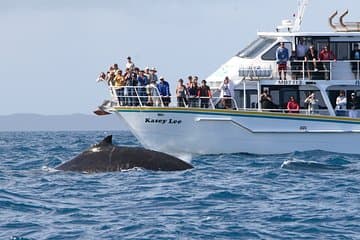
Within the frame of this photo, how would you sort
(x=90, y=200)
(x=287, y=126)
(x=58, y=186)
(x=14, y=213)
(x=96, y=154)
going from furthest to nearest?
(x=287, y=126) < (x=96, y=154) < (x=58, y=186) < (x=90, y=200) < (x=14, y=213)

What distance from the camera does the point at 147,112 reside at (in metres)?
36.9

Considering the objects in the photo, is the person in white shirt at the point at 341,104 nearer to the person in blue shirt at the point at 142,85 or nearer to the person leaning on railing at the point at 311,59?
the person leaning on railing at the point at 311,59

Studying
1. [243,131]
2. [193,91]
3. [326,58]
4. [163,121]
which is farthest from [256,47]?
[163,121]

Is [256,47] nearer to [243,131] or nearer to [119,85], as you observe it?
[243,131]

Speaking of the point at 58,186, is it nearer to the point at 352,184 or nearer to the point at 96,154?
the point at 96,154

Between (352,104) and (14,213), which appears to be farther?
(352,104)

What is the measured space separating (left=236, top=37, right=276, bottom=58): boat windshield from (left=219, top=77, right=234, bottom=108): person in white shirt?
2.18 meters

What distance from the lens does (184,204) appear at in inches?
810

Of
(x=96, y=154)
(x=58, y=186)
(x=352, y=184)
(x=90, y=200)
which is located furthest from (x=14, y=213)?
(x=352, y=184)

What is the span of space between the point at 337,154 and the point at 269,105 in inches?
112

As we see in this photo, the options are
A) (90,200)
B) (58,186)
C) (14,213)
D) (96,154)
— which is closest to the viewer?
(14,213)

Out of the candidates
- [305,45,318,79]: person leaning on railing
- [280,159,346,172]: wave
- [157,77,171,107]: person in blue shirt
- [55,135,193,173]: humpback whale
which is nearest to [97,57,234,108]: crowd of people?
[157,77,171,107]: person in blue shirt

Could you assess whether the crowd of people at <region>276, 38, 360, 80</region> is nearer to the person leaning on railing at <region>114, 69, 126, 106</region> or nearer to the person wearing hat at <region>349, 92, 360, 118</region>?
the person wearing hat at <region>349, 92, 360, 118</region>

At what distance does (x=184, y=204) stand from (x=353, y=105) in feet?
60.7
